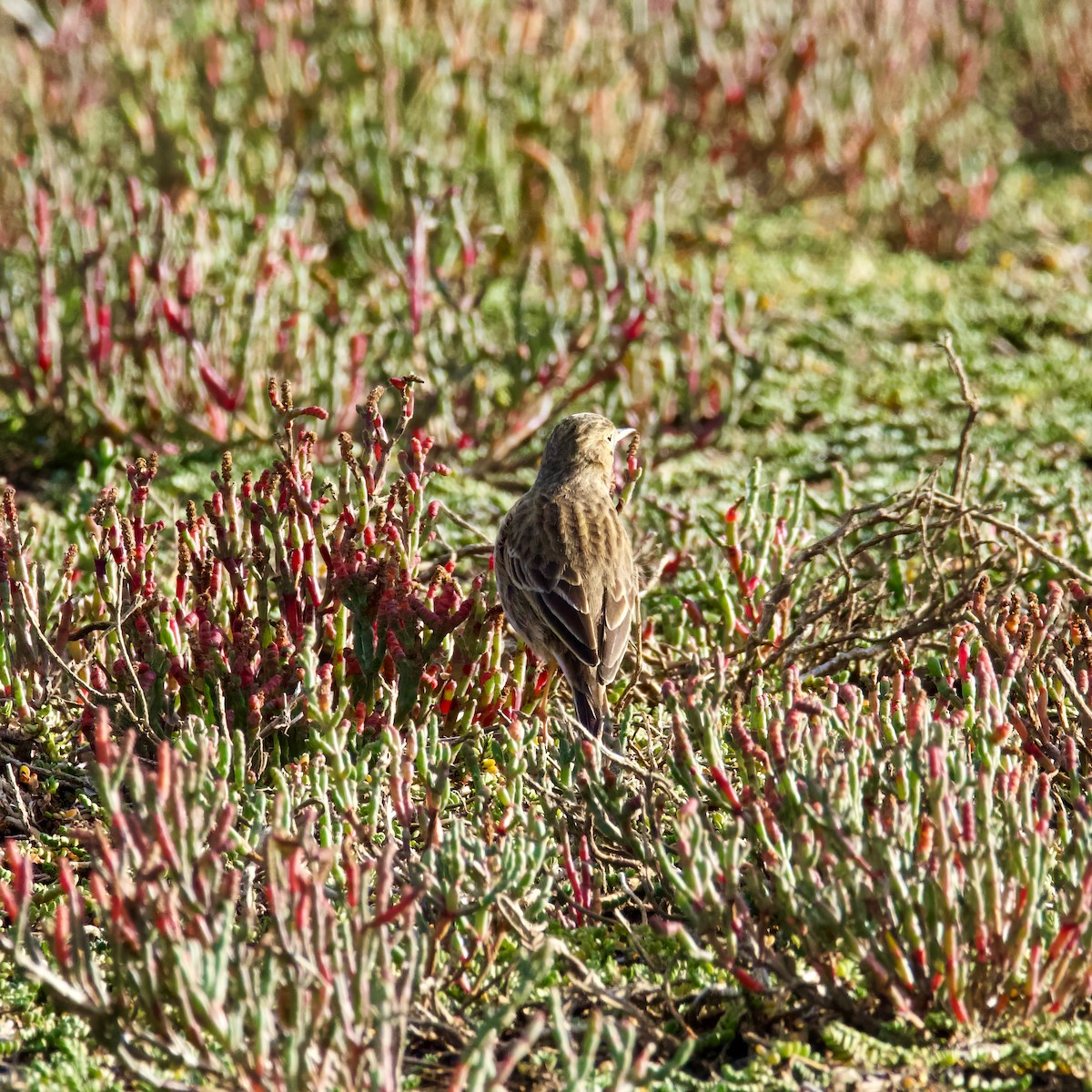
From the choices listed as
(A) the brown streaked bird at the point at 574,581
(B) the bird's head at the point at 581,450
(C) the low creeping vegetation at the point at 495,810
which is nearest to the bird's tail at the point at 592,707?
(A) the brown streaked bird at the point at 574,581

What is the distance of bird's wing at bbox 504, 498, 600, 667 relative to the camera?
4152 millimetres

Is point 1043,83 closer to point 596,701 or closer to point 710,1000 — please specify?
point 596,701

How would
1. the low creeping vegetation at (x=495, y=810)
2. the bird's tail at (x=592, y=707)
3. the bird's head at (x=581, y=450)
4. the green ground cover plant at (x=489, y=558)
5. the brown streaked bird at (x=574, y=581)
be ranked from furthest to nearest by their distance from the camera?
1. the bird's head at (x=581, y=450)
2. the brown streaked bird at (x=574, y=581)
3. the bird's tail at (x=592, y=707)
4. the green ground cover plant at (x=489, y=558)
5. the low creeping vegetation at (x=495, y=810)

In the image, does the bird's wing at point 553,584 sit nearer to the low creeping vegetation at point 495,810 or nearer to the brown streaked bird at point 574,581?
the brown streaked bird at point 574,581

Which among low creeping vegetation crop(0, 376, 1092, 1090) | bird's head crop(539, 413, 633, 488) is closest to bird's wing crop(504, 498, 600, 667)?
low creeping vegetation crop(0, 376, 1092, 1090)

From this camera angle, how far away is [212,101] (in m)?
7.93

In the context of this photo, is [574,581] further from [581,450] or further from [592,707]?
[581,450]

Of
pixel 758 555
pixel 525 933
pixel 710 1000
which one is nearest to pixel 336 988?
pixel 525 933

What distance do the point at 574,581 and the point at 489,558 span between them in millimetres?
961

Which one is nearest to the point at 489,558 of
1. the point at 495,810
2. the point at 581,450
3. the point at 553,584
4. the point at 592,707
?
the point at 581,450

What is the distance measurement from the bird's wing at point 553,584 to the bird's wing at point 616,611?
32mm

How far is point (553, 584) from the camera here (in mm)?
4250

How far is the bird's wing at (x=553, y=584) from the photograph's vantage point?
163 inches

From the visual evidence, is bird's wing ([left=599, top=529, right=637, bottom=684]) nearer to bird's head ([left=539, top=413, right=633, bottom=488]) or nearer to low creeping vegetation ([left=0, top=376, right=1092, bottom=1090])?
low creeping vegetation ([left=0, top=376, right=1092, bottom=1090])
